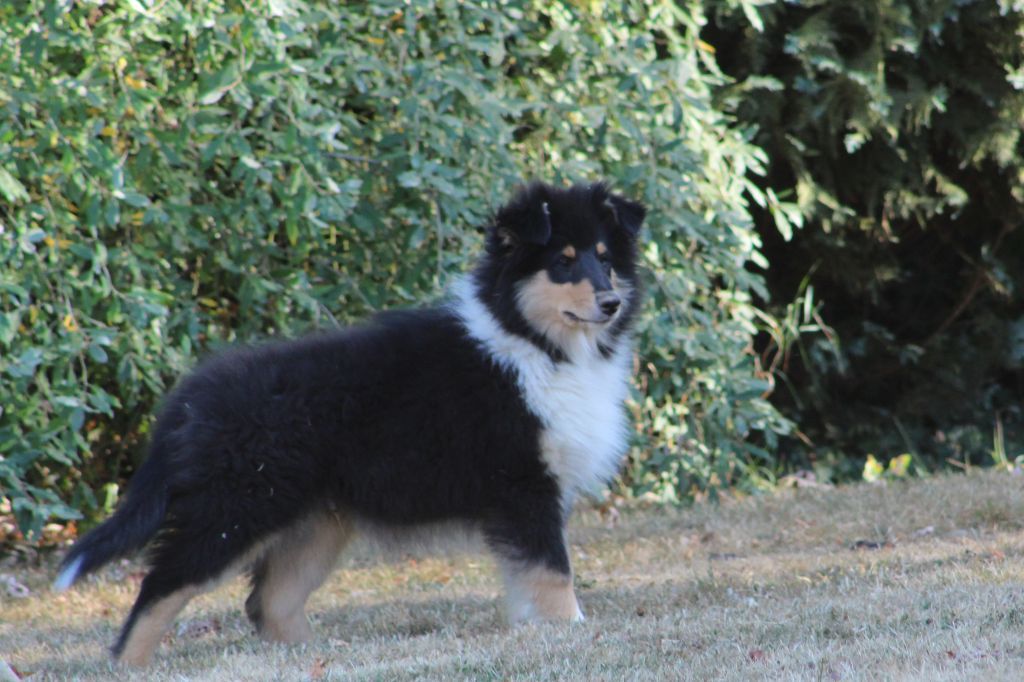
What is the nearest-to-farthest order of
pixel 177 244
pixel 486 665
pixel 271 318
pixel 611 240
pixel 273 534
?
pixel 486 665 < pixel 273 534 < pixel 611 240 < pixel 177 244 < pixel 271 318

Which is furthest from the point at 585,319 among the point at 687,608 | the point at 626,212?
the point at 687,608

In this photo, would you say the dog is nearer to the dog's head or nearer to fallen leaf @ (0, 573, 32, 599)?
the dog's head

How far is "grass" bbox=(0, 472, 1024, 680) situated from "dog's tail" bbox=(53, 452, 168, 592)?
1.28 ft

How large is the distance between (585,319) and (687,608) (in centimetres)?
128

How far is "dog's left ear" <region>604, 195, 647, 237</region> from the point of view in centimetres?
586

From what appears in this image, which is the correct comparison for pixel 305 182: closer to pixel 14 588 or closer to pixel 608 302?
pixel 608 302

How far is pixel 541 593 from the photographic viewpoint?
5.41m

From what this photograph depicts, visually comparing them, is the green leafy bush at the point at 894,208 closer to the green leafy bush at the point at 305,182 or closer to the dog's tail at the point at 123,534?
the green leafy bush at the point at 305,182

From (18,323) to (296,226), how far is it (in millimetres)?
1502

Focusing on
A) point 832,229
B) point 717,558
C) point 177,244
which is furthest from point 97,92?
point 832,229

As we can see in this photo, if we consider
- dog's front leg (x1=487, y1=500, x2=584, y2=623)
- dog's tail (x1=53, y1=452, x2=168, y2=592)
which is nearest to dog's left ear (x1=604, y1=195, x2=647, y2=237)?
dog's front leg (x1=487, y1=500, x2=584, y2=623)

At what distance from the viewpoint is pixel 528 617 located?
5430 mm

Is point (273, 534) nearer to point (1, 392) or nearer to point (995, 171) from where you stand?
point (1, 392)

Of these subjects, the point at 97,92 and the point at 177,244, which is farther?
the point at 177,244
